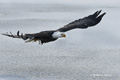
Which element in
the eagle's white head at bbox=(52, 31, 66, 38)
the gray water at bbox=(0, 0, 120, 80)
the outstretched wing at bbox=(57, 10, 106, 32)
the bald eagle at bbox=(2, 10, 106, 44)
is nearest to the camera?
the bald eagle at bbox=(2, 10, 106, 44)

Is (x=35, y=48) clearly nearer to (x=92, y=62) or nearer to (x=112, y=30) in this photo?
(x=92, y=62)

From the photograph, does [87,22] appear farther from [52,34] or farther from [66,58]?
[66,58]

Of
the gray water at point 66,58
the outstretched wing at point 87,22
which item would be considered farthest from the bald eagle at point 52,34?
the gray water at point 66,58

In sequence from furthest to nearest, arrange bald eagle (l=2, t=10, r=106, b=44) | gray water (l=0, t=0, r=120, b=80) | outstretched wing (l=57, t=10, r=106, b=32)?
gray water (l=0, t=0, r=120, b=80) < outstretched wing (l=57, t=10, r=106, b=32) < bald eagle (l=2, t=10, r=106, b=44)

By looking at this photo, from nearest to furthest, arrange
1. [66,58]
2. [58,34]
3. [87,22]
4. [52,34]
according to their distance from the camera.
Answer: [58,34]
[52,34]
[87,22]
[66,58]

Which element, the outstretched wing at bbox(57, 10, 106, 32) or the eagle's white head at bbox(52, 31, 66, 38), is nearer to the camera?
the eagle's white head at bbox(52, 31, 66, 38)

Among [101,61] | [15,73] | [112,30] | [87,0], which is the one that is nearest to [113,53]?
[101,61]

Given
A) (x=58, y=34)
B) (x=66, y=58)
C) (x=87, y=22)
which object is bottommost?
(x=66, y=58)

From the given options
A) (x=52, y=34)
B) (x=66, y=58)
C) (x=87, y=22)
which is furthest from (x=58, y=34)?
(x=66, y=58)

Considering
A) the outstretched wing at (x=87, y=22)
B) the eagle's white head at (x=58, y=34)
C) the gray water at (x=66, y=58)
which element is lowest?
the gray water at (x=66, y=58)

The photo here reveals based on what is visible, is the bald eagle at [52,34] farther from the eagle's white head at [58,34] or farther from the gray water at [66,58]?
the gray water at [66,58]

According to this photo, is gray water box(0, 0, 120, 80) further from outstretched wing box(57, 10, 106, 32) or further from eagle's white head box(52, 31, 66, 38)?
eagle's white head box(52, 31, 66, 38)

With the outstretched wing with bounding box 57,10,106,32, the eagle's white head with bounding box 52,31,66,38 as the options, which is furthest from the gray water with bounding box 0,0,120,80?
the eagle's white head with bounding box 52,31,66,38

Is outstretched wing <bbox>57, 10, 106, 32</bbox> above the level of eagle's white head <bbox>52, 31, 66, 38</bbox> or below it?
above
